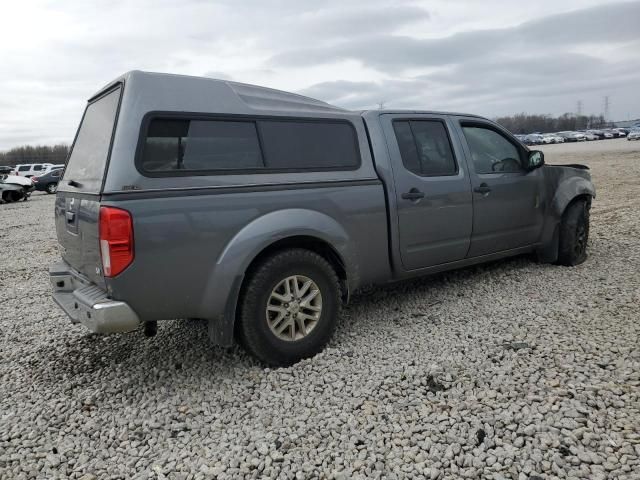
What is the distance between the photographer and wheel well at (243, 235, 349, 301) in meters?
3.48

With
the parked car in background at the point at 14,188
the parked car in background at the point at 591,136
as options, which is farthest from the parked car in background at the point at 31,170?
the parked car in background at the point at 591,136

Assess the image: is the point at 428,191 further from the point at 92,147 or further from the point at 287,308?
the point at 92,147

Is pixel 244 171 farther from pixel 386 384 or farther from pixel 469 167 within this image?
pixel 469 167

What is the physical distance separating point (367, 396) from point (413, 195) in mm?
1860

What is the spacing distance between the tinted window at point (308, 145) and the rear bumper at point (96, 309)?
141 centimetres

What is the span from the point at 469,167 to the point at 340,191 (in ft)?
5.47

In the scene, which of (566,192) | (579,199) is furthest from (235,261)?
(579,199)

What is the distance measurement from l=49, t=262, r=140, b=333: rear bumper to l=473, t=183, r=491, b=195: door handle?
336 centimetres

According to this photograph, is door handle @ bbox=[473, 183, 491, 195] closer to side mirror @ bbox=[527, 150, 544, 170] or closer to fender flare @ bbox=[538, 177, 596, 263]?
side mirror @ bbox=[527, 150, 544, 170]

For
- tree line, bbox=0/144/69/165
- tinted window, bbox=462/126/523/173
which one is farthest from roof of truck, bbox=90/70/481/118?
tree line, bbox=0/144/69/165

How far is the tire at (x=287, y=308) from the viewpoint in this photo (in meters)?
3.39

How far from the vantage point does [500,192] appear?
501 centimetres

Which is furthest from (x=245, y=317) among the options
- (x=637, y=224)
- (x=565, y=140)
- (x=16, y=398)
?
(x=565, y=140)

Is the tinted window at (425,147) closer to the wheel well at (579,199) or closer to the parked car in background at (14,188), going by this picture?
the wheel well at (579,199)
